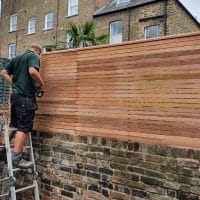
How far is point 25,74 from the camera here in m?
5.33

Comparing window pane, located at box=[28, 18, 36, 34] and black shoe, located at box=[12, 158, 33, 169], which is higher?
window pane, located at box=[28, 18, 36, 34]

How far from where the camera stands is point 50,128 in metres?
5.76

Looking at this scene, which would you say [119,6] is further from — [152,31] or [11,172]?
[11,172]

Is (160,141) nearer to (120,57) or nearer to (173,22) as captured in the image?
(120,57)

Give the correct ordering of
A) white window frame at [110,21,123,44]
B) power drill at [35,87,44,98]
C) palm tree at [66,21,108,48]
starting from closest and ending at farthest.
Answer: power drill at [35,87,44,98] → palm tree at [66,21,108,48] → white window frame at [110,21,123,44]

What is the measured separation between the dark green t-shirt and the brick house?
15.4 m

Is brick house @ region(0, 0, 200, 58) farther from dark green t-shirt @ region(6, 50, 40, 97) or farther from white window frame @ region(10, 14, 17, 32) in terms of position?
dark green t-shirt @ region(6, 50, 40, 97)

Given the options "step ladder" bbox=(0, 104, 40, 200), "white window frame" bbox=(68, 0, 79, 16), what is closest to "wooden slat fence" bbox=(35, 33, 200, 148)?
"step ladder" bbox=(0, 104, 40, 200)

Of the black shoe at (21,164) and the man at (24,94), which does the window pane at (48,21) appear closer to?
the man at (24,94)

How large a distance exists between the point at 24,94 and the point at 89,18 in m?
19.4

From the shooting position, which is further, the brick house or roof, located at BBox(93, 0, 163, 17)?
roof, located at BBox(93, 0, 163, 17)

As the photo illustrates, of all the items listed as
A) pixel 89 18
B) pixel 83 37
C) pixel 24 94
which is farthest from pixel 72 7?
pixel 24 94

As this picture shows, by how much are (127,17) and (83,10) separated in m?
4.05

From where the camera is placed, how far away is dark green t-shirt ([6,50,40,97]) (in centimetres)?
529
